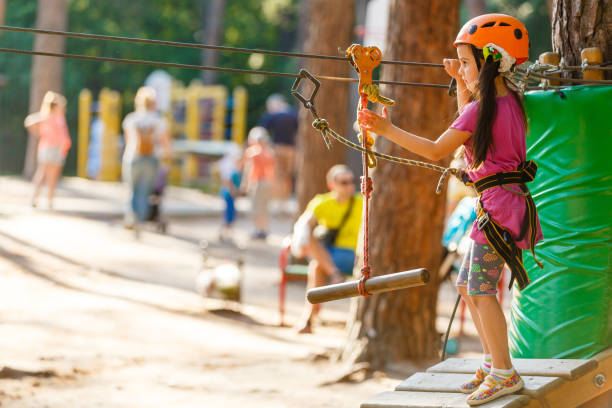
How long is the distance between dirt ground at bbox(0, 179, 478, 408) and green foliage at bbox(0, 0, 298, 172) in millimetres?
18420

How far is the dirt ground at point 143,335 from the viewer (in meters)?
7.12

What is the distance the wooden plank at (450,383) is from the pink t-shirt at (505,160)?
620 millimetres

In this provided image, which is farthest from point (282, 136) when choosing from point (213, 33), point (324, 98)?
point (213, 33)

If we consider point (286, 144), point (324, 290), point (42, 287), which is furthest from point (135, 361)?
point (286, 144)

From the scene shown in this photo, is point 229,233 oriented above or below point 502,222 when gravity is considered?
below

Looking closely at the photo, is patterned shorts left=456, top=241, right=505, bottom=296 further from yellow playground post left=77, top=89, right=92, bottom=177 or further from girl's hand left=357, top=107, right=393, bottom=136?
yellow playground post left=77, top=89, right=92, bottom=177

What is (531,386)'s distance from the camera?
4.17 metres

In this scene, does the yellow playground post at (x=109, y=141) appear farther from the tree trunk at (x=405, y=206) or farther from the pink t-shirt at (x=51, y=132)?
the tree trunk at (x=405, y=206)

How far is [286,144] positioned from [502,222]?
15693 mm

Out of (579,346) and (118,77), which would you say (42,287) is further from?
(118,77)

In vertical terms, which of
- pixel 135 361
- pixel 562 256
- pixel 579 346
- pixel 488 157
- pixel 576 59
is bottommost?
pixel 135 361

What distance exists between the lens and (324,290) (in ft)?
14.1

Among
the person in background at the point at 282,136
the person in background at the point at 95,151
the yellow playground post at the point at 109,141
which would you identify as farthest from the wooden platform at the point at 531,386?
the person in background at the point at 95,151

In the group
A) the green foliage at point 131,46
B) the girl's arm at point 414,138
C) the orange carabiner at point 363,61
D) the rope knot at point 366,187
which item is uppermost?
the green foliage at point 131,46
